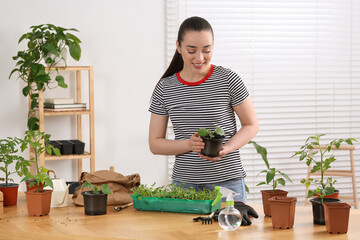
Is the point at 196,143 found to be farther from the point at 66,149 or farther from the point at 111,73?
the point at 111,73

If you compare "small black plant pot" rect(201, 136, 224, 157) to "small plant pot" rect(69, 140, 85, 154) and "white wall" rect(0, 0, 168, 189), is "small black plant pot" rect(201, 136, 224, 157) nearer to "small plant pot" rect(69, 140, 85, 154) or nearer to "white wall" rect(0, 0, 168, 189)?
"small plant pot" rect(69, 140, 85, 154)

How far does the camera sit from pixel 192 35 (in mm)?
2408

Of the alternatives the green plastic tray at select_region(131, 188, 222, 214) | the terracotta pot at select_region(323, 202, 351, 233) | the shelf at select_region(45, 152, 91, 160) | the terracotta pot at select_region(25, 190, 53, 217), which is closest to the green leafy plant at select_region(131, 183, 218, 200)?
the green plastic tray at select_region(131, 188, 222, 214)

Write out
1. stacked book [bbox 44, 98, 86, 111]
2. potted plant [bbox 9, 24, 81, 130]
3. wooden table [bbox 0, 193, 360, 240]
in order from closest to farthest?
wooden table [bbox 0, 193, 360, 240] < potted plant [bbox 9, 24, 81, 130] < stacked book [bbox 44, 98, 86, 111]

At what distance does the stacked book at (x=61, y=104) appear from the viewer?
417 centimetres

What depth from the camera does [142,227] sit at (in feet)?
6.40

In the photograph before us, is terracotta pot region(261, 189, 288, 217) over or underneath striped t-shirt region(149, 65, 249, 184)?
underneath

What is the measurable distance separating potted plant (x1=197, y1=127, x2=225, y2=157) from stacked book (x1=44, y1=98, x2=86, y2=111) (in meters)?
2.17

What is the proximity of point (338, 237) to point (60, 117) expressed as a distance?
319 centimetres

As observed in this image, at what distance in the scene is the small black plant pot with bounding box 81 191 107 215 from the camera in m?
2.15

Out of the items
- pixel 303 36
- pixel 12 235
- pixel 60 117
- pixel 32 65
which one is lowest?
pixel 12 235

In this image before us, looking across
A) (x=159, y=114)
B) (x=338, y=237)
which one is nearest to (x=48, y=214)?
(x=159, y=114)

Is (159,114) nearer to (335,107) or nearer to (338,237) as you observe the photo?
(338,237)

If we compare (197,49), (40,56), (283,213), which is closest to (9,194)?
(197,49)
